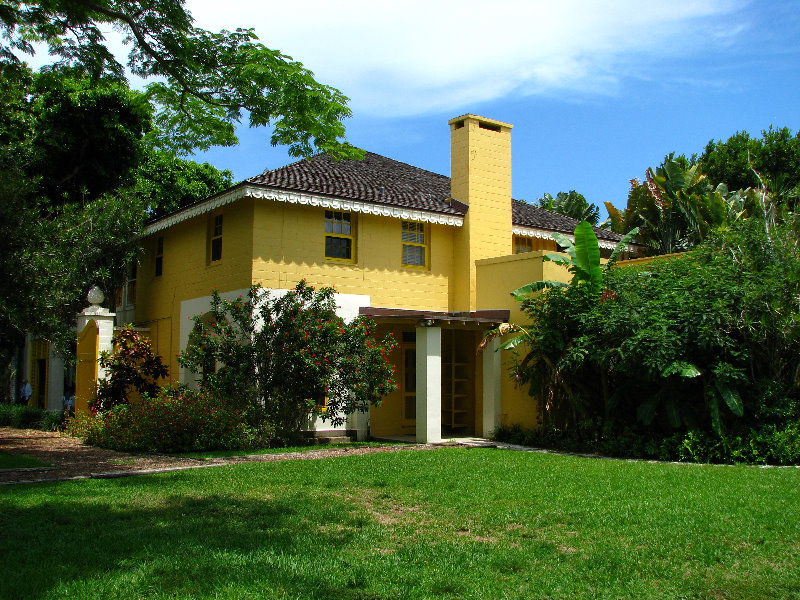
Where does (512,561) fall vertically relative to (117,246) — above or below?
below

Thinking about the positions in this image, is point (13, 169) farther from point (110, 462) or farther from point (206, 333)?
point (110, 462)

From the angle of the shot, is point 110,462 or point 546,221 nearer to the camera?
point 110,462

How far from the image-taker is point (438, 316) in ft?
52.0

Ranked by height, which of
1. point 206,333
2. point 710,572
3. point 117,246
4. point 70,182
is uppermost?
point 70,182

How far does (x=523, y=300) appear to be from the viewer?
51.5ft

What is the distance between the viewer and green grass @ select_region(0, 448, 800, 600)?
5.62m

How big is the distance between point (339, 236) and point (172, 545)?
11.7 metres

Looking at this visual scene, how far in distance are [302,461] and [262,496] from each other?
3325mm

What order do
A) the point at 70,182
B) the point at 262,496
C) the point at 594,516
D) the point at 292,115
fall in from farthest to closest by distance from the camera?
the point at 70,182, the point at 292,115, the point at 262,496, the point at 594,516

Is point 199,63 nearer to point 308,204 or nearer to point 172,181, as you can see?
point 308,204

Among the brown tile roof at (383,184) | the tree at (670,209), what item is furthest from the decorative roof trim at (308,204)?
the tree at (670,209)

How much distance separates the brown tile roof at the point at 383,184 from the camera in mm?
17031

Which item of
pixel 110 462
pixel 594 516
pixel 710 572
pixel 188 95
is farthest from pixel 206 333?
pixel 710 572

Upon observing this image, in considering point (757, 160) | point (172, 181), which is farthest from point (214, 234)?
point (757, 160)
